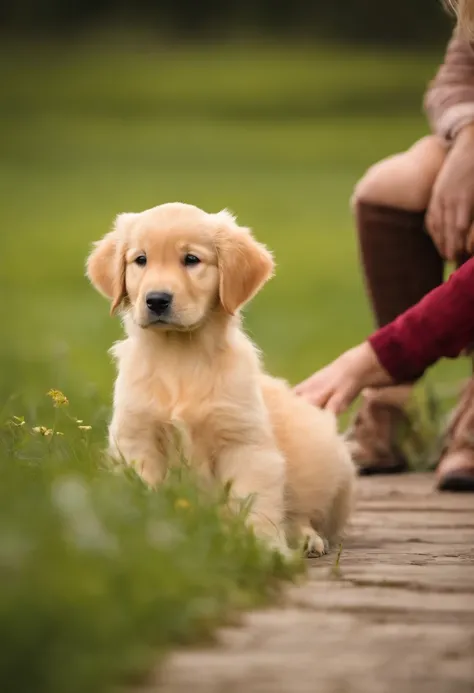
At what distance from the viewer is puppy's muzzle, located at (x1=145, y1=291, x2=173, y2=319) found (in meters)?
3.34

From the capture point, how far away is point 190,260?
347cm

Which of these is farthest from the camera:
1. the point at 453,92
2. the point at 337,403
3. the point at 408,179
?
the point at 453,92

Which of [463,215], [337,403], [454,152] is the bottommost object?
[337,403]

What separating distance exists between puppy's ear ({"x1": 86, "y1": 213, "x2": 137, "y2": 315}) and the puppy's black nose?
25 cm

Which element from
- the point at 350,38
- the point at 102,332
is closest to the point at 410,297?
the point at 102,332

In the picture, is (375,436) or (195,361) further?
(375,436)

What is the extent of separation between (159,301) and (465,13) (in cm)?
177

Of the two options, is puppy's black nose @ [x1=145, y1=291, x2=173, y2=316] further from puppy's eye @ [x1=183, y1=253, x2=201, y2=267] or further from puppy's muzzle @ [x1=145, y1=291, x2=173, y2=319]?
puppy's eye @ [x1=183, y1=253, x2=201, y2=267]

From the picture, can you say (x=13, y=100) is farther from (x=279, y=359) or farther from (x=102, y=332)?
(x=279, y=359)

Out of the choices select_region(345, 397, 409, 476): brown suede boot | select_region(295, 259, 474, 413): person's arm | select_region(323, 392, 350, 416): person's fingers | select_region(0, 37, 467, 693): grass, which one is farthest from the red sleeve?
select_region(345, 397, 409, 476): brown suede boot

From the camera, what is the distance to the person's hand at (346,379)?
12.7 ft

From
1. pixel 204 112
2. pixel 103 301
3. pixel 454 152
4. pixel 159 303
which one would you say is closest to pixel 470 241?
pixel 454 152

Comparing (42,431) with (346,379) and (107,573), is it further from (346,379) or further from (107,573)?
(107,573)

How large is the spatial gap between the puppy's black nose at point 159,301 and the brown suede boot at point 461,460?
154 cm
